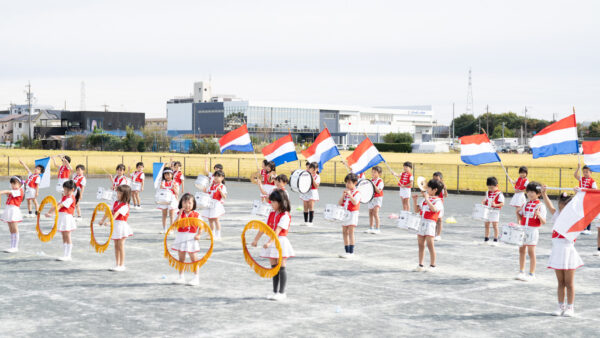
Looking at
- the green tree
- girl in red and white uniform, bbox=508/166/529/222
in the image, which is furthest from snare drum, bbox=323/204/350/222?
the green tree

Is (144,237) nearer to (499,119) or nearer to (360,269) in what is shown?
(360,269)

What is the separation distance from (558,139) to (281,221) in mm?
7174

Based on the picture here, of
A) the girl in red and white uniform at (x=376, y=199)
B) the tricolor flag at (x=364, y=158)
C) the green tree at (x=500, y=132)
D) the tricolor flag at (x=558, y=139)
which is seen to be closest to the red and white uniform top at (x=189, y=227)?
the girl in red and white uniform at (x=376, y=199)

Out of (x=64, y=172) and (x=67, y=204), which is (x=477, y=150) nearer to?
(x=67, y=204)

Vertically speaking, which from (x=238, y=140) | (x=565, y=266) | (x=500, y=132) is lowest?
(x=565, y=266)

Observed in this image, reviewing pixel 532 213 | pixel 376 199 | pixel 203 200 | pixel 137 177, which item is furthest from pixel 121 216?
pixel 137 177

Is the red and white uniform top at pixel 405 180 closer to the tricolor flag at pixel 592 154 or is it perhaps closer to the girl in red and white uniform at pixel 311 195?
the girl in red and white uniform at pixel 311 195

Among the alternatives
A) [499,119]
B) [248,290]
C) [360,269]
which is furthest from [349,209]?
[499,119]

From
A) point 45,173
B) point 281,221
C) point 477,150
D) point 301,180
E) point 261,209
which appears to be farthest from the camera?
point 45,173

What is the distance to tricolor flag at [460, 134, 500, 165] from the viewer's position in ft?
51.0

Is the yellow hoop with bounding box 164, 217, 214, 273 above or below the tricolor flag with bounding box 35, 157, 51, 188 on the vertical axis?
below

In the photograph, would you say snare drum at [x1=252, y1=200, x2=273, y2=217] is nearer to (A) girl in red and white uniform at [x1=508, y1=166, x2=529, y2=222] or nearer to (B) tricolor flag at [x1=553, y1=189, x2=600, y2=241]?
(A) girl in red and white uniform at [x1=508, y1=166, x2=529, y2=222]

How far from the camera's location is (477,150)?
51.6ft

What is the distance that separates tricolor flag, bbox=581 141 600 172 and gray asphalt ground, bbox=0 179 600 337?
2.74 meters
